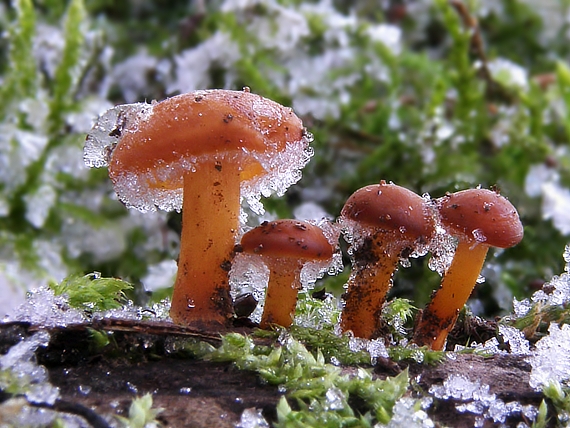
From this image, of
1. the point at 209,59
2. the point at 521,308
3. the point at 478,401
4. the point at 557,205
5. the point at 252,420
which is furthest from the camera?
the point at 209,59

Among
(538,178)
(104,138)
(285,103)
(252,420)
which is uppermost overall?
(285,103)

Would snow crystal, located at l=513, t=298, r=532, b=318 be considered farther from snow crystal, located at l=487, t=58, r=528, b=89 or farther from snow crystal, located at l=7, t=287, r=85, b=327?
snow crystal, located at l=487, t=58, r=528, b=89

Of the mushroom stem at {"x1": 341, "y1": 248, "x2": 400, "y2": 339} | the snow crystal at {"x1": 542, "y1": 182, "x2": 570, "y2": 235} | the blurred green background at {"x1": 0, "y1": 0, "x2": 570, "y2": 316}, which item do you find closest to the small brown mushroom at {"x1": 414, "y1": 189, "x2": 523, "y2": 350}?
the mushroom stem at {"x1": 341, "y1": 248, "x2": 400, "y2": 339}

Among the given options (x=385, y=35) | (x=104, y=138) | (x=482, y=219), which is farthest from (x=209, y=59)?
(x=482, y=219)

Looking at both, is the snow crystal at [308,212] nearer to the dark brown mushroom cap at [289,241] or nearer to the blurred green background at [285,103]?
the blurred green background at [285,103]

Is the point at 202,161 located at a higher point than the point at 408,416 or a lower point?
higher

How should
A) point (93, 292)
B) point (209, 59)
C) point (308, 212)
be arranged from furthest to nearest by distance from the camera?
point (209, 59) → point (308, 212) → point (93, 292)

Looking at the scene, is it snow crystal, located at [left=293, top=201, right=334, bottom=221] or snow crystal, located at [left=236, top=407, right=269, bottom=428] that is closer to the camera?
snow crystal, located at [left=236, top=407, right=269, bottom=428]

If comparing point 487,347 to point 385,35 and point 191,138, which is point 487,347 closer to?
point 191,138
